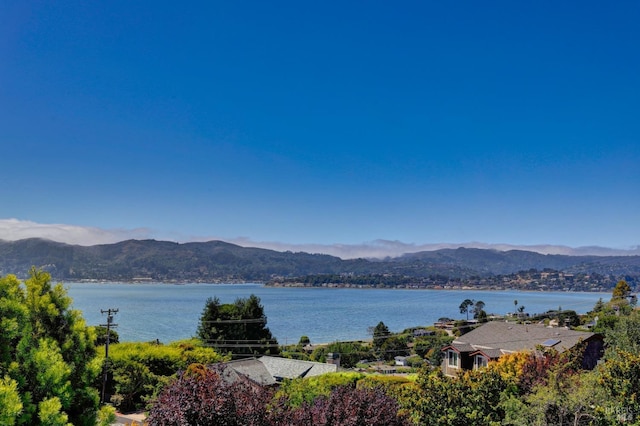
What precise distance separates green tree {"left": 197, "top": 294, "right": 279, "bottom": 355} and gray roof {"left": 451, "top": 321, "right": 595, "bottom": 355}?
23578 mm

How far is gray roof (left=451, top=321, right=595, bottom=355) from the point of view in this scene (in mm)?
33469

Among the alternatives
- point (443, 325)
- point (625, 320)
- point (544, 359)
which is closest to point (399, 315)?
point (443, 325)

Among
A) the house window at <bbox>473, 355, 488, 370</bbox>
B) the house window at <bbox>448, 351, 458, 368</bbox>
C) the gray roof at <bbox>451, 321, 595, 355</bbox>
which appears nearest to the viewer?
the house window at <bbox>473, 355, 488, 370</bbox>

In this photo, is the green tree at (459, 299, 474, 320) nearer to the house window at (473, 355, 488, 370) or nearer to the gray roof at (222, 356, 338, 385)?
the house window at (473, 355, 488, 370)

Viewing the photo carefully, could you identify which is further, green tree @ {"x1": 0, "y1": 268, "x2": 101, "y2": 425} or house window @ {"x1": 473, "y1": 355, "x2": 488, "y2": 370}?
house window @ {"x1": 473, "y1": 355, "x2": 488, "y2": 370}

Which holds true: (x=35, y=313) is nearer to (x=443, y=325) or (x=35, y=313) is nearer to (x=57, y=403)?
(x=57, y=403)

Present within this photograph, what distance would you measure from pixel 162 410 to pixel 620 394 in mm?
12860

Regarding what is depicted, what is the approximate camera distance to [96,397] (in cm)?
843

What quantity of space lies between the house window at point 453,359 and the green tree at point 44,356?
1089 inches

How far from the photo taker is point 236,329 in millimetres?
55406

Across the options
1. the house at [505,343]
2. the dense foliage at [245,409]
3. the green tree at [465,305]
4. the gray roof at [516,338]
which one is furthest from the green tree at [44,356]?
the green tree at [465,305]

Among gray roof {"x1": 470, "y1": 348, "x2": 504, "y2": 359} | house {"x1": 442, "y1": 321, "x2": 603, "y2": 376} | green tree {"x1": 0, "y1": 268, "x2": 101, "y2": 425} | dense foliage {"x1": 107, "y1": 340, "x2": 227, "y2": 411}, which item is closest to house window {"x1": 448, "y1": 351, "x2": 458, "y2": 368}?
house {"x1": 442, "y1": 321, "x2": 603, "y2": 376}

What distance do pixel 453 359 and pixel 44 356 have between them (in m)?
29.5

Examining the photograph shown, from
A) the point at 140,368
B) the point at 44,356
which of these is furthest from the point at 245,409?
the point at 140,368
